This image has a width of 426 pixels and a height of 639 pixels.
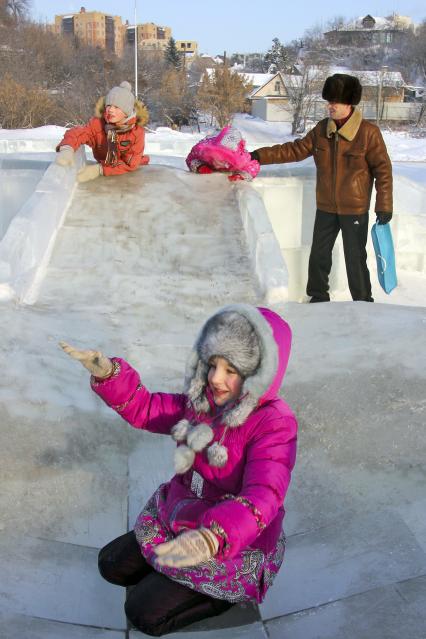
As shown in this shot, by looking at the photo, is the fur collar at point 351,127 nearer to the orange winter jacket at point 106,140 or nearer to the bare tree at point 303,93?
the orange winter jacket at point 106,140

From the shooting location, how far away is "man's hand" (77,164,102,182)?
5953 mm

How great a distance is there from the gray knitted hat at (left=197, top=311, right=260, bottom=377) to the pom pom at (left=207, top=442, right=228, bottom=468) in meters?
0.20

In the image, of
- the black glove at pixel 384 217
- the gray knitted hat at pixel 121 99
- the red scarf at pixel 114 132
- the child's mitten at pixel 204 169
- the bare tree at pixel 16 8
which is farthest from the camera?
the bare tree at pixel 16 8

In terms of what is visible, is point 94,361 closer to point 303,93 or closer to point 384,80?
point 303,93

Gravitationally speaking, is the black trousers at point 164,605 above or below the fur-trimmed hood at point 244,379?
below

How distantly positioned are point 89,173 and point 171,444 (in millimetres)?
3518

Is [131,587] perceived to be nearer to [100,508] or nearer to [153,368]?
[100,508]

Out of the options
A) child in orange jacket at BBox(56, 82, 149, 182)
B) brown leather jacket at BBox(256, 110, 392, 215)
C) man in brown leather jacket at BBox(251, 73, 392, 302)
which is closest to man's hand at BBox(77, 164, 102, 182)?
child in orange jacket at BBox(56, 82, 149, 182)

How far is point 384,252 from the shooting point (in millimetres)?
5180

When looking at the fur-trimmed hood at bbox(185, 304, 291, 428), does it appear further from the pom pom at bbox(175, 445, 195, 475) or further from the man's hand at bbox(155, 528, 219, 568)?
the man's hand at bbox(155, 528, 219, 568)

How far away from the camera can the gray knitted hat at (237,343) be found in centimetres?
197

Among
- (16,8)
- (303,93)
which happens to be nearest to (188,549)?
(303,93)

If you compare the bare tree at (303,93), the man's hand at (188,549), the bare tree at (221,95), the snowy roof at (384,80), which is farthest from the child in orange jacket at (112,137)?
the snowy roof at (384,80)

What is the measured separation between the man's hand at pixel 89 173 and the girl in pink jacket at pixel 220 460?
13.5 feet
